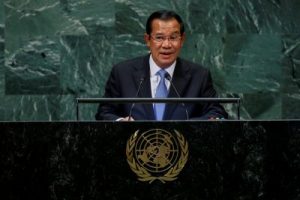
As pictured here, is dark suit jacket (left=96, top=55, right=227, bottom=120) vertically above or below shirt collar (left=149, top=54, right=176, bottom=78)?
below

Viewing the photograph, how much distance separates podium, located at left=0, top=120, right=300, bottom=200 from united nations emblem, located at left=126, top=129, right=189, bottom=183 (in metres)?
0.02

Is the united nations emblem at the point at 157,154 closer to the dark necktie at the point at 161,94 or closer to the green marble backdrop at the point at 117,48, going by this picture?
the dark necktie at the point at 161,94

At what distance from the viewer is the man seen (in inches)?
172

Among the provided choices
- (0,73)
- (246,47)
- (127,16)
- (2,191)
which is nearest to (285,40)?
(246,47)

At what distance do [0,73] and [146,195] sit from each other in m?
3.10

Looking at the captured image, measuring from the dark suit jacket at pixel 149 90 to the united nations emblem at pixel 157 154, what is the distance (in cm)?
81

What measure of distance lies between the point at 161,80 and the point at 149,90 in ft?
0.29

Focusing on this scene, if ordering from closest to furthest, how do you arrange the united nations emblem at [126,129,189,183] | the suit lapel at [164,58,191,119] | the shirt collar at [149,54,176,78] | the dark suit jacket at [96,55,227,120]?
the united nations emblem at [126,129,189,183] → the dark suit jacket at [96,55,227,120] → the suit lapel at [164,58,191,119] → the shirt collar at [149,54,176,78]

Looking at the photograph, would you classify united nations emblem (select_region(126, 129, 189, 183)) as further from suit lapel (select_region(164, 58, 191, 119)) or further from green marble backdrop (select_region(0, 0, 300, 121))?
green marble backdrop (select_region(0, 0, 300, 121))

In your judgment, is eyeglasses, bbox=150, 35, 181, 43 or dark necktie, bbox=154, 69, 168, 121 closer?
dark necktie, bbox=154, 69, 168, 121

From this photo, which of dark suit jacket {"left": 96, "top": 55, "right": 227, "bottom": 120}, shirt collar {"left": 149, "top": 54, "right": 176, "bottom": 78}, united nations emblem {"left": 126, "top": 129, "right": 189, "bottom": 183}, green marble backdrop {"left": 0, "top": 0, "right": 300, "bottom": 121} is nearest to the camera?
united nations emblem {"left": 126, "top": 129, "right": 189, "bottom": 183}

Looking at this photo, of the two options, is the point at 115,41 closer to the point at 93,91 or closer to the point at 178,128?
the point at 93,91

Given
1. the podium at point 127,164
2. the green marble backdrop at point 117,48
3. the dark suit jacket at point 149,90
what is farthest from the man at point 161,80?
the green marble backdrop at point 117,48

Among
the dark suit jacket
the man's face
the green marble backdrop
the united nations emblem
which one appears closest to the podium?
the united nations emblem
